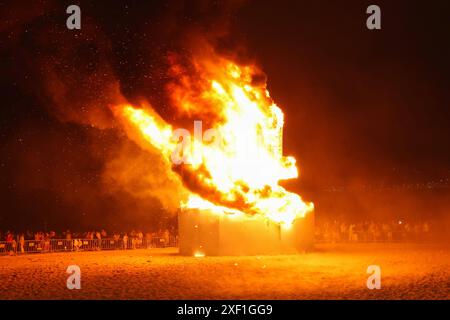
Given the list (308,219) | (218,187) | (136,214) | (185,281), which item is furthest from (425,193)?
(185,281)

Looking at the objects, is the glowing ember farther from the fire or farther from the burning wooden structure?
the fire

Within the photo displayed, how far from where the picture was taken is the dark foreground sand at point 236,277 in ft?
45.3

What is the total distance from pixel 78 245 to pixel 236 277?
17.3 metres

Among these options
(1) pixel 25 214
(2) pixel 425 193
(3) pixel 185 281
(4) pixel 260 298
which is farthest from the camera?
(2) pixel 425 193

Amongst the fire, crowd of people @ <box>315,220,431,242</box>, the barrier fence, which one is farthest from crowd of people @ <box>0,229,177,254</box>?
crowd of people @ <box>315,220,431,242</box>

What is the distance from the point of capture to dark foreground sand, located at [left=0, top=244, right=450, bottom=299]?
45.3 feet

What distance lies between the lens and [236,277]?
55.8 feet

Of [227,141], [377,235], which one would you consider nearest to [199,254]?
[227,141]

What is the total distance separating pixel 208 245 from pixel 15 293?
12.3 m

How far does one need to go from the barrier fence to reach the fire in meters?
7.85

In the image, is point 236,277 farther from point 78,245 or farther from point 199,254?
point 78,245

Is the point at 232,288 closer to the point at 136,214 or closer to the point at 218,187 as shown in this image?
the point at 218,187

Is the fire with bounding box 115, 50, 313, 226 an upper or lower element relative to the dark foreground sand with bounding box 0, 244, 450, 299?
upper
